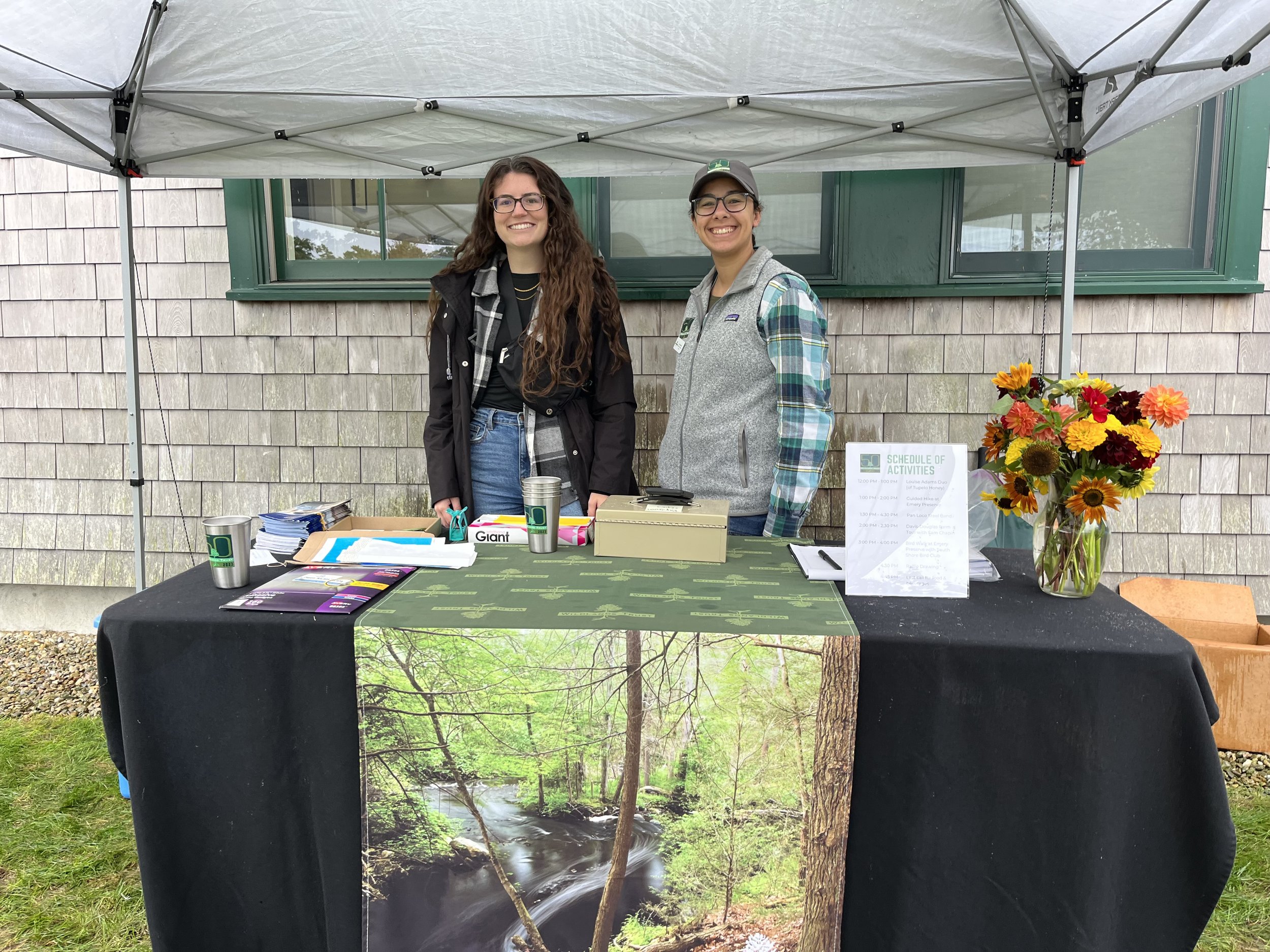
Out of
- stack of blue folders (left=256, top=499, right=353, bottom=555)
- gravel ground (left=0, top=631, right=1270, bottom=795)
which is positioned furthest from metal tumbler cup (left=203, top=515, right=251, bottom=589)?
gravel ground (left=0, top=631, right=1270, bottom=795)

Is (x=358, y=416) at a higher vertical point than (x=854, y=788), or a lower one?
higher

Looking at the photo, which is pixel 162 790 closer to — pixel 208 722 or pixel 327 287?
pixel 208 722

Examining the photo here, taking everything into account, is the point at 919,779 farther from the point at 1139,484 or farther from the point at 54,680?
the point at 54,680

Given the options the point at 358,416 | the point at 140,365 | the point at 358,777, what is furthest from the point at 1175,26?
the point at 140,365

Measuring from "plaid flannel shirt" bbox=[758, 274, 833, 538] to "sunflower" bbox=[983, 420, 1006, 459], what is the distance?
492 mm

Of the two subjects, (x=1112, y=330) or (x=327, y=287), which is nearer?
(x=1112, y=330)

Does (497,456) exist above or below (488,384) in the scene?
below

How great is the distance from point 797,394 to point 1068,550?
2.48 ft

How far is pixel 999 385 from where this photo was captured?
1.57 meters

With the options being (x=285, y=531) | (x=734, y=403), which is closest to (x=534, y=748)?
(x=285, y=531)

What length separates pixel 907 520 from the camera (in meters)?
1.49

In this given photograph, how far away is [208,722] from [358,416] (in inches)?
84.8

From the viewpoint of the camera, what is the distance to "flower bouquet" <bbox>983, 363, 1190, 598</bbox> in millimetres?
1414

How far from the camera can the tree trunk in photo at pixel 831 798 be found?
1317 mm
